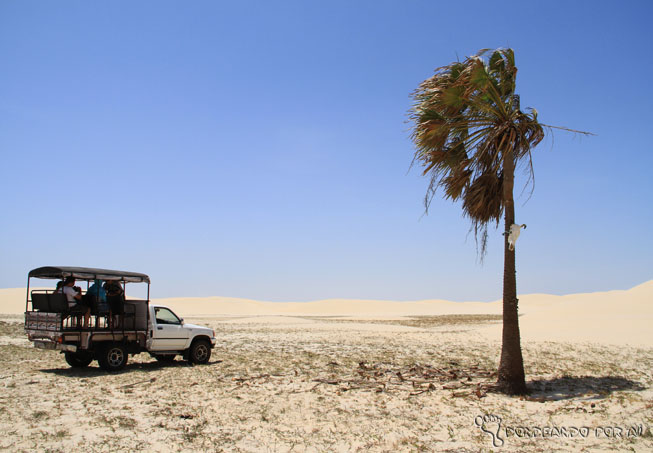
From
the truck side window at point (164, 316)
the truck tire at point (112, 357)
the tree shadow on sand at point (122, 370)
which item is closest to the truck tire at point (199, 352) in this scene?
the tree shadow on sand at point (122, 370)

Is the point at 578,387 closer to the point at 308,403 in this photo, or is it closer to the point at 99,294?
the point at 308,403

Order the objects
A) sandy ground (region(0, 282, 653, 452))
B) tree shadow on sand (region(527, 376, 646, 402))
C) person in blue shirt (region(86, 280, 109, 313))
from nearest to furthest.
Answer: sandy ground (region(0, 282, 653, 452)) → tree shadow on sand (region(527, 376, 646, 402)) → person in blue shirt (region(86, 280, 109, 313))

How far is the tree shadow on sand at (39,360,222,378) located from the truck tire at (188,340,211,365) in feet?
0.76

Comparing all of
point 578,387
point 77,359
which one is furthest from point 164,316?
point 578,387

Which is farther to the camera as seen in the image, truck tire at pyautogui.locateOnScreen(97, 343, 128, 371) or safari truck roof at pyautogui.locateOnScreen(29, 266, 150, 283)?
truck tire at pyautogui.locateOnScreen(97, 343, 128, 371)

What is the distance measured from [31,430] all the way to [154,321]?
7.66m

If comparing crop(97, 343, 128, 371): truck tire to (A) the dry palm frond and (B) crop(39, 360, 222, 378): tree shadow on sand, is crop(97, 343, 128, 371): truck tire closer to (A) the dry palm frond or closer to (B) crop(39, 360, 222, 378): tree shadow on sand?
(B) crop(39, 360, 222, 378): tree shadow on sand

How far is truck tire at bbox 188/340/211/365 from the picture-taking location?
1670cm

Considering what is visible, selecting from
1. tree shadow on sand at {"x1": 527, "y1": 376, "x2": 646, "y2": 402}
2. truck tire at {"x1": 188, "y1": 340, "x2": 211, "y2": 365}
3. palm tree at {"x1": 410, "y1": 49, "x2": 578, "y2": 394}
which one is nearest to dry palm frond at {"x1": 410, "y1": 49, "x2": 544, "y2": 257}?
palm tree at {"x1": 410, "y1": 49, "x2": 578, "y2": 394}

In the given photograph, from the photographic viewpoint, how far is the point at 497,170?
43.4 feet

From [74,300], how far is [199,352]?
441cm

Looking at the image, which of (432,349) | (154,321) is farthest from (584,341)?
(154,321)

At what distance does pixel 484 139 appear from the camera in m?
12.6

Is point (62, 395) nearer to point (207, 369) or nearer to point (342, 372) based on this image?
point (207, 369)
